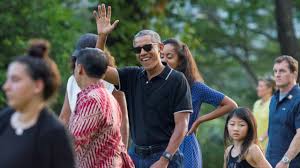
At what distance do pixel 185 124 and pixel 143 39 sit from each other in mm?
845

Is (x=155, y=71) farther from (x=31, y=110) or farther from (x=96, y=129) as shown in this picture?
(x=31, y=110)

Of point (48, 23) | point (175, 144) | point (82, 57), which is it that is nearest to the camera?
point (82, 57)

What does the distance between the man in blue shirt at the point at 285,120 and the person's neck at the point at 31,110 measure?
15.6ft

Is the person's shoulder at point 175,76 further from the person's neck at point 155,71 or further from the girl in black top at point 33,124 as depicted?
the girl in black top at point 33,124

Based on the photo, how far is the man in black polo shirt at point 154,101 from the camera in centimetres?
794

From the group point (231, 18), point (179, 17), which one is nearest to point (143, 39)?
point (179, 17)

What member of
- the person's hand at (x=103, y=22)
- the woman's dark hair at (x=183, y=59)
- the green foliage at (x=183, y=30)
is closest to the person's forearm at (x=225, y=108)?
the woman's dark hair at (x=183, y=59)

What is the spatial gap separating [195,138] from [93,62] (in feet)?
9.03

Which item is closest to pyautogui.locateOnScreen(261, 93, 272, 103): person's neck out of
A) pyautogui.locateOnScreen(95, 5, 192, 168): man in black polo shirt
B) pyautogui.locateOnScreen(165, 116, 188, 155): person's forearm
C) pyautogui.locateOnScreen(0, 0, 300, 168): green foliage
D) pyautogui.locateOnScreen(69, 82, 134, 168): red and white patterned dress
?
pyautogui.locateOnScreen(0, 0, 300, 168): green foliage

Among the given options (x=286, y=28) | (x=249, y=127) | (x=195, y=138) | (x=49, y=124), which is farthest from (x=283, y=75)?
(x=286, y=28)

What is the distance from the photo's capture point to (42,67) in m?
5.46

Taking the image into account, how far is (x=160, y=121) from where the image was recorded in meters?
7.99

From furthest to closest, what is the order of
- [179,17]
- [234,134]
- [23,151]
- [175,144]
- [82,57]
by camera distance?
1. [179,17]
2. [234,134]
3. [175,144]
4. [82,57]
5. [23,151]

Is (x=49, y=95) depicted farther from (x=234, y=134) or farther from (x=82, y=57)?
(x=234, y=134)
